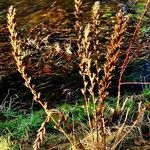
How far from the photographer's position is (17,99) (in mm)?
6004

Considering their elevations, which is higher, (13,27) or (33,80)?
(13,27)

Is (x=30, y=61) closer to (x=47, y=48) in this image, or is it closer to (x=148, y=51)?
(x=47, y=48)

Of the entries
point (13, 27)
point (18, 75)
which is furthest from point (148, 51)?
point (13, 27)

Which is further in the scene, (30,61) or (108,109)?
(30,61)

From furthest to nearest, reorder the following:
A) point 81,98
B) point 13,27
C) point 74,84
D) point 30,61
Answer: point 30,61
point 74,84
point 81,98
point 13,27

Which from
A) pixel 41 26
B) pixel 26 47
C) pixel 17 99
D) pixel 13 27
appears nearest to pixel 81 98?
pixel 17 99

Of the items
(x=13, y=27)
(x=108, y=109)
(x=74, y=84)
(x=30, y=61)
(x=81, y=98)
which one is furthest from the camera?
(x=30, y=61)

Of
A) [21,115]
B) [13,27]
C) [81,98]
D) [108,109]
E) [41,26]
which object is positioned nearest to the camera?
[13,27]

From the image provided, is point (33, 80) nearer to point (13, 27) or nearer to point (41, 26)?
point (41, 26)

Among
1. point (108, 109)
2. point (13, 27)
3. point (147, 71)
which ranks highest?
point (13, 27)

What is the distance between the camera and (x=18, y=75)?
21.6ft

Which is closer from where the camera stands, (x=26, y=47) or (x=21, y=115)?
(x=21, y=115)

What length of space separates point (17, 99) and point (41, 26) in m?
2.51

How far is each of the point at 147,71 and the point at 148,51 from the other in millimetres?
642
